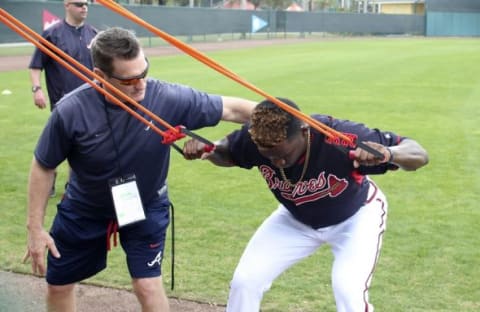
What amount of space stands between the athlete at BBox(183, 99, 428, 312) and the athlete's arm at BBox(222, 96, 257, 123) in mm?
167

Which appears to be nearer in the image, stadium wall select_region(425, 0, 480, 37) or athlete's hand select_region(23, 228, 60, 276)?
athlete's hand select_region(23, 228, 60, 276)

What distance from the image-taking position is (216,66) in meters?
3.76

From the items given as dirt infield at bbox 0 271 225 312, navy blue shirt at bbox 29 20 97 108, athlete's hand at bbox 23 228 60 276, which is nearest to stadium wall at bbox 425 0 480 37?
navy blue shirt at bbox 29 20 97 108

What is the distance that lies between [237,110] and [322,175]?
2.28 ft

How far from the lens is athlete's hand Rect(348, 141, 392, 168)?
4.00 meters

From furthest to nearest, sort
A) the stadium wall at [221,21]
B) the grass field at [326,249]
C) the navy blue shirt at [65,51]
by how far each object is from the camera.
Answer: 1. the stadium wall at [221,21]
2. the navy blue shirt at [65,51]
3. the grass field at [326,249]

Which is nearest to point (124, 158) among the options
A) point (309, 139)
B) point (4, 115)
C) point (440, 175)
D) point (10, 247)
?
point (309, 139)

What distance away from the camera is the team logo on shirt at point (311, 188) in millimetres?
4449

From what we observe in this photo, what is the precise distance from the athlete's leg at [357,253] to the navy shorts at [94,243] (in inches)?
40.7

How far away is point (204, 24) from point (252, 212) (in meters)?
35.9

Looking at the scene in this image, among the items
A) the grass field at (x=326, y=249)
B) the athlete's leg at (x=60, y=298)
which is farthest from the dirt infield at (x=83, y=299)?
the athlete's leg at (x=60, y=298)

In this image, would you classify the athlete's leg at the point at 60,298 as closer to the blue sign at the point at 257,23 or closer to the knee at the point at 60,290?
the knee at the point at 60,290

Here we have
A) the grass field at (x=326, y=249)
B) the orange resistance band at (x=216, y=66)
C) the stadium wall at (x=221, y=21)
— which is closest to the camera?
the orange resistance band at (x=216, y=66)

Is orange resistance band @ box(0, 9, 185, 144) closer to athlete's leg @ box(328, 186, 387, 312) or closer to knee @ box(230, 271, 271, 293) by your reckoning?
knee @ box(230, 271, 271, 293)
